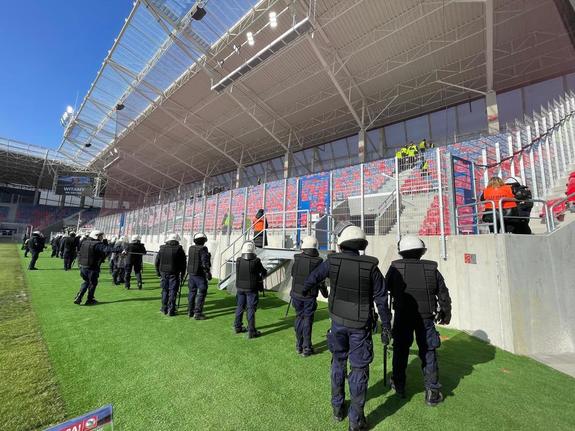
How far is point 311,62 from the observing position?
559 inches

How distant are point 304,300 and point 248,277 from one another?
1162mm

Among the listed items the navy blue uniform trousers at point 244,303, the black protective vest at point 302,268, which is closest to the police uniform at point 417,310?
the black protective vest at point 302,268

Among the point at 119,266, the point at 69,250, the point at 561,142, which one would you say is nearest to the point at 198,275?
the point at 119,266

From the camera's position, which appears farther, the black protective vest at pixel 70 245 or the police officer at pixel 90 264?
the black protective vest at pixel 70 245

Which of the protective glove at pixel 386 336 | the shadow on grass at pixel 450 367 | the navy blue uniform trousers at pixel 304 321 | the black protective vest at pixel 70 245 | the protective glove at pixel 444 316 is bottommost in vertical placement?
the shadow on grass at pixel 450 367

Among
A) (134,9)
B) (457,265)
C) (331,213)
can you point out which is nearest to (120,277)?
(331,213)

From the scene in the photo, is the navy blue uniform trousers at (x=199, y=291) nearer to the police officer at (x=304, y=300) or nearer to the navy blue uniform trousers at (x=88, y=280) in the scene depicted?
the police officer at (x=304, y=300)

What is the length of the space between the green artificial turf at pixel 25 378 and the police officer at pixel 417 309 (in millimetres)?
3316

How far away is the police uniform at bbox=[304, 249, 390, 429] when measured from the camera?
242 centimetres

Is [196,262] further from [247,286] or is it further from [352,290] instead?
[352,290]

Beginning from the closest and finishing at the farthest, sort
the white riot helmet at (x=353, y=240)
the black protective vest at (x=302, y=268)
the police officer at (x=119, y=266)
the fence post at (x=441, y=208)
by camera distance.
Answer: the white riot helmet at (x=353, y=240), the black protective vest at (x=302, y=268), the fence post at (x=441, y=208), the police officer at (x=119, y=266)

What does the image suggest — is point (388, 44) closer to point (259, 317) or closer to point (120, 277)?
point (259, 317)

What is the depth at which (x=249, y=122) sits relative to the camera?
2059 cm

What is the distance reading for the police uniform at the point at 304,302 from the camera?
394cm
